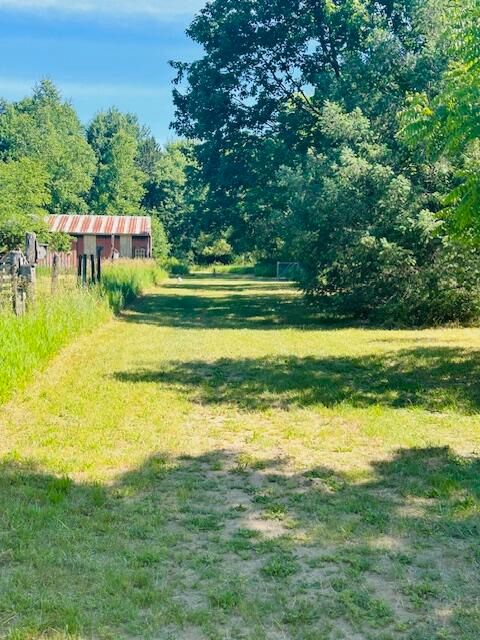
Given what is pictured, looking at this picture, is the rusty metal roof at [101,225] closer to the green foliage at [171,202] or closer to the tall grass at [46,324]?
the green foliage at [171,202]

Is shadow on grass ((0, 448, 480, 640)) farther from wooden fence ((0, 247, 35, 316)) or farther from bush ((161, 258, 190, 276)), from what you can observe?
bush ((161, 258, 190, 276))

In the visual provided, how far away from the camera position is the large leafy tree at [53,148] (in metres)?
57.0

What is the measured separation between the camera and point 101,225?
Answer: 4516 cm

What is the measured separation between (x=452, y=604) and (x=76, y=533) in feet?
6.79

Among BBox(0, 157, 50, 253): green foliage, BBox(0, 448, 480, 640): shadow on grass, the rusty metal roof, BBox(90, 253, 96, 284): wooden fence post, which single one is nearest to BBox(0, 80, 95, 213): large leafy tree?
the rusty metal roof

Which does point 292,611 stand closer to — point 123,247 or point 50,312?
point 50,312

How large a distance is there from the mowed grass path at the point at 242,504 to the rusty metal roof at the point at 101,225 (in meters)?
36.0

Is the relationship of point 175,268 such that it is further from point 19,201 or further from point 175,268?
point 19,201

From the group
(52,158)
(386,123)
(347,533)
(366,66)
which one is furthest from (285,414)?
(52,158)

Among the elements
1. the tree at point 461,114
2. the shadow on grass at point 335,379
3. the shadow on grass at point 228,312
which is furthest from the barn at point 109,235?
the tree at point 461,114

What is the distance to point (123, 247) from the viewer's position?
45250 millimetres

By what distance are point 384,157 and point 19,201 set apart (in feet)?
58.0

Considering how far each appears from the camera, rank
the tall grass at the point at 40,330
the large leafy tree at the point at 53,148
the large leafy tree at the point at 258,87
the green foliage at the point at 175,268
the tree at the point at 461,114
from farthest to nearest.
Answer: the large leafy tree at the point at 53,148
the green foliage at the point at 175,268
the large leafy tree at the point at 258,87
the tall grass at the point at 40,330
the tree at the point at 461,114

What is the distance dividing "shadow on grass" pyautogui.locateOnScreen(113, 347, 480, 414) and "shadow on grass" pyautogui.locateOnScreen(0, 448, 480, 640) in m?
2.33
